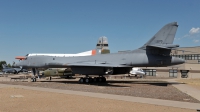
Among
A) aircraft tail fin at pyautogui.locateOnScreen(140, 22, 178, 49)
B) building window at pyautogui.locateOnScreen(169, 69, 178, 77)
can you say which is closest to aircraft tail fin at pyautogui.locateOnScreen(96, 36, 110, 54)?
aircraft tail fin at pyautogui.locateOnScreen(140, 22, 178, 49)

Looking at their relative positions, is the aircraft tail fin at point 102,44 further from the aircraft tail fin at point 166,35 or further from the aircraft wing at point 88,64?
the aircraft tail fin at point 166,35

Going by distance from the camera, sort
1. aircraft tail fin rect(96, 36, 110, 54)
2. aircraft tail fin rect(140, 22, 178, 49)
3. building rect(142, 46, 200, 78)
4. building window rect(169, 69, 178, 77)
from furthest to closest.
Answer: building window rect(169, 69, 178, 77)
building rect(142, 46, 200, 78)
aircraft tail fin rect(96, 36, 110, 54)
aircraft tail fin rect(140, 22, 178, 49)

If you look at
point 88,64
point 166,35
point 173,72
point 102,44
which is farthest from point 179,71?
point 88,64

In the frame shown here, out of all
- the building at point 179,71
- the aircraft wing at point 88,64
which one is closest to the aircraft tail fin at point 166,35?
the aircraft wing at point 88,64

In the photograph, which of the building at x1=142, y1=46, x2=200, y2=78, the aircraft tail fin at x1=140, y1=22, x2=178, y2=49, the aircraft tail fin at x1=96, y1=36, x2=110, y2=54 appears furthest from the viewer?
the building at x1=142, y1=46, x2=200, y2=78

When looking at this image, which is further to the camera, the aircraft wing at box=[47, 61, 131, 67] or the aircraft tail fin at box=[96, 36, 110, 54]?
the aircraft tail fin at box=[96, 36, 110, 54]

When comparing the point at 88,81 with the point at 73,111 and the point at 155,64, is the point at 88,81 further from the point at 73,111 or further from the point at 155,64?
the point at 73,111

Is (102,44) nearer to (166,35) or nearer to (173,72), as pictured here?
(166,35)

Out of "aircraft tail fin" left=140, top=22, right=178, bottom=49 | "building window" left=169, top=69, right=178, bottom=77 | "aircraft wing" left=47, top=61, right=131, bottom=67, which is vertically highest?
"aircraft tail fin" left=140, top=22, right=178, bottom=49

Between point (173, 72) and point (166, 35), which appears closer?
point (166, 35)

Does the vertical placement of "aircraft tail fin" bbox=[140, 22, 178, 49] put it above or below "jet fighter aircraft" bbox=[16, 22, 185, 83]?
above

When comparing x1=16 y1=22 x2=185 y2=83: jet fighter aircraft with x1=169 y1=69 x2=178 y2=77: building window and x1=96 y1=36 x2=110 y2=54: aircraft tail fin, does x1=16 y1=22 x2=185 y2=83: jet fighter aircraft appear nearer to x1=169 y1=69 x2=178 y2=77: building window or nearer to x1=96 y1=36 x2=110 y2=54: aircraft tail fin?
x1=96 y1=36 x2=110 y2=54: aircraft tail fin

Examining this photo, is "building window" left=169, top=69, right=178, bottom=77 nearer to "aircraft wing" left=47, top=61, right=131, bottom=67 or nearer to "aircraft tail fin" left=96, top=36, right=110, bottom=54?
"aircraft tail fin" left=96, top=36, right=110, bottom=54

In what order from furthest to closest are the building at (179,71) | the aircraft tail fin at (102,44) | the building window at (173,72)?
the building window at (173,72)
the building at (179,71)
the aircraft tail fin at (102,44)
